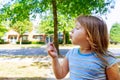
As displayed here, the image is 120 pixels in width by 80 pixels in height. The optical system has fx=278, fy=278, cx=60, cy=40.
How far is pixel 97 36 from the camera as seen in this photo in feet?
6.32

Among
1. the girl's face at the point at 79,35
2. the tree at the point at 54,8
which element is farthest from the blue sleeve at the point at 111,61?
the tree at the point at 54,8

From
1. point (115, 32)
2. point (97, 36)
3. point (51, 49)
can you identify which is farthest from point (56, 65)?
point (115, 32)

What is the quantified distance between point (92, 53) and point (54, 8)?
1603cm

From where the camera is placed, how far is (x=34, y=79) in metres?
8.35

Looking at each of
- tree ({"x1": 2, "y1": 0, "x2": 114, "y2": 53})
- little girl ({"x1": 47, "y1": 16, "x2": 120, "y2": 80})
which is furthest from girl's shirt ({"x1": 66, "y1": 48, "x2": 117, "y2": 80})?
tree ({"x1": 2, "y1": 0, "x2": 114, "y2": 53})

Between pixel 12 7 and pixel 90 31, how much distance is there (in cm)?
1690

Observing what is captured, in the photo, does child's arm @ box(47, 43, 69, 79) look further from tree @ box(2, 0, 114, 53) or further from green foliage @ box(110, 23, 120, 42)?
green foliage @ box(110, 23, 120, 42)

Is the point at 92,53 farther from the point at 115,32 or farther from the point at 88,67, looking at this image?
the point at 115,32

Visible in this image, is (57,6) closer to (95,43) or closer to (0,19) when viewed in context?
(0,19)

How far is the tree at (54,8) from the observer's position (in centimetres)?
1738

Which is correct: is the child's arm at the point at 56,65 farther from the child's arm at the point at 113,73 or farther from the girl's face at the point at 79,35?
the child's arm at the point at 113,73

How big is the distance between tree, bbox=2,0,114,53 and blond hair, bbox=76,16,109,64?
50.3 feet

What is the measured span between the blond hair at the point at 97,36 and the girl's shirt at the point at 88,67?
41mm

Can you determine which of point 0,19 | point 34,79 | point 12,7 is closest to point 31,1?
point 12,7
